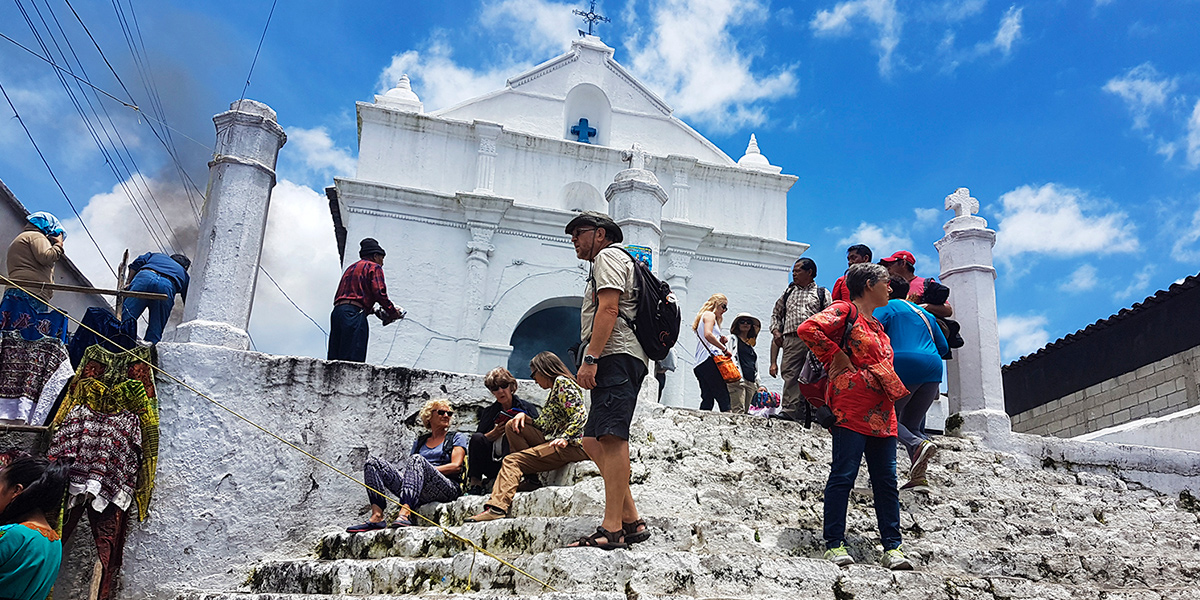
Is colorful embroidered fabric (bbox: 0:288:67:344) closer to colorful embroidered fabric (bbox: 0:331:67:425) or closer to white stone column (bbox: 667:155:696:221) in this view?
colorful embroidered fabric (bbox: 0:331:67:425)

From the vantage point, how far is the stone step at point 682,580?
361cm

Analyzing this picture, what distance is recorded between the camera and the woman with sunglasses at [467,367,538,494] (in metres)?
5.52

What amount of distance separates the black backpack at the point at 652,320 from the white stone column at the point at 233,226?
117 inches

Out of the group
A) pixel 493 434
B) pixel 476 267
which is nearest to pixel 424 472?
pixel 493 434

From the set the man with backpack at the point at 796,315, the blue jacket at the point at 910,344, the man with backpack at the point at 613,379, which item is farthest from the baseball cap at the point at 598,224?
the man with backpack at the point at 796,315

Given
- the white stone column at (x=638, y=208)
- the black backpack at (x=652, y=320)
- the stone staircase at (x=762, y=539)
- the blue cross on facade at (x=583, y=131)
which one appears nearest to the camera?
the stone staircase at (x=762, y=539)

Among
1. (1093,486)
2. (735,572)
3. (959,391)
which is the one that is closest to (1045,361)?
(959,391)

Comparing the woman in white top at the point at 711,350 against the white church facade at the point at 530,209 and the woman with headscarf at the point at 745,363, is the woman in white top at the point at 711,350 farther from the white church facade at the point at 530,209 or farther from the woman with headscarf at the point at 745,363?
the white church facade at the point at 530,209

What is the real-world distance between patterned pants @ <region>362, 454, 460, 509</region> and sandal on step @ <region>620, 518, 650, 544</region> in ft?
5.28

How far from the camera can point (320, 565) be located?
Result: 4.44 metres

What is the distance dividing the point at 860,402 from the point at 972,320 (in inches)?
146

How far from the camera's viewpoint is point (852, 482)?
169 inches

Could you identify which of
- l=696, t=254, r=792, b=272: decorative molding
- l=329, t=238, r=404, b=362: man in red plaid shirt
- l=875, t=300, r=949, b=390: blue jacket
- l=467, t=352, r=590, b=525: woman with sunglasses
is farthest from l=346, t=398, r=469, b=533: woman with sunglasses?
l=696, t=254, r=792, b=272: decorative molding

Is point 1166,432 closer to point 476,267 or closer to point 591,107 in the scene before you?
point 476,267
